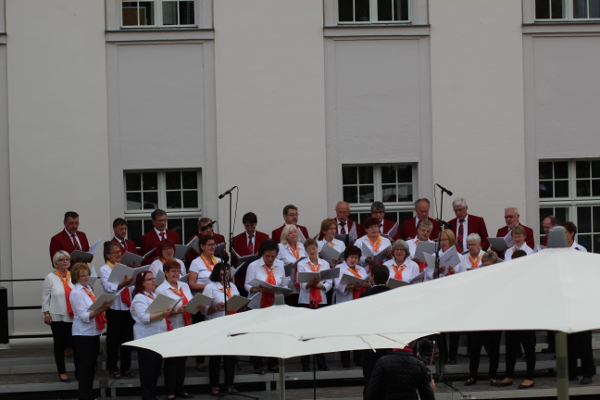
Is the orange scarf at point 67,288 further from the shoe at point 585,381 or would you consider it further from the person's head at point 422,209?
the shoe at point 585,381

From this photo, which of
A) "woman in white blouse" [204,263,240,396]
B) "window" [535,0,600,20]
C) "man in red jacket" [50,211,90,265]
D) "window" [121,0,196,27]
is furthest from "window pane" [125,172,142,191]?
"window" [535,0,600,20]

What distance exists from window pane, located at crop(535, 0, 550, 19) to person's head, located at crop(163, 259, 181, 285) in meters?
7.46

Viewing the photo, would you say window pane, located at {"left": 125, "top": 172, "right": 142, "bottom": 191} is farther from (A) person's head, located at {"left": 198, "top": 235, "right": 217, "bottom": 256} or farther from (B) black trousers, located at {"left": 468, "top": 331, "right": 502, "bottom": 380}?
(B) black trousers, located at {"left": 468, "top": 331, "right": 502, "bottom": 380}

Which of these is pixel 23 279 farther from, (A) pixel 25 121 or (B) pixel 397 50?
(B) pixel 397 50

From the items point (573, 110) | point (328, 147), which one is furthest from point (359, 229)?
point (573, 110)

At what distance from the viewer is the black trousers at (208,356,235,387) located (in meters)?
11.4

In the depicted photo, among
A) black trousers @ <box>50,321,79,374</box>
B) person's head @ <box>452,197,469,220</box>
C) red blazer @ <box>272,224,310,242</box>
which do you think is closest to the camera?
black trousers @ <box>50,321,79,374</box>

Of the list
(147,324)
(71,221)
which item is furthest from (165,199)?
(147,324)

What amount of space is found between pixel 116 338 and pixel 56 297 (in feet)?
3.18

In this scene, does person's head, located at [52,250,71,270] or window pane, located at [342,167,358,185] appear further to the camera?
window pane, located at [342,167,358,185]

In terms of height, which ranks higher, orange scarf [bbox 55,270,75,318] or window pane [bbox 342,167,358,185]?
window pane [bbox 342,167,358,185]

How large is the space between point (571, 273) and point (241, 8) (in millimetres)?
10388

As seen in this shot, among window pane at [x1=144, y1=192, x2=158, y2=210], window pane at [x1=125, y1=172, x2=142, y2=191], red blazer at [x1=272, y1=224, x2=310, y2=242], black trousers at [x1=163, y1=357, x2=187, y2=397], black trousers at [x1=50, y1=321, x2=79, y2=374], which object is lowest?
black trousers at [x1=163, y1=357, x2=187, y2=397]

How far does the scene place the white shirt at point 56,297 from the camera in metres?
11.5
